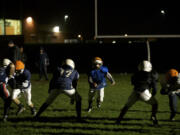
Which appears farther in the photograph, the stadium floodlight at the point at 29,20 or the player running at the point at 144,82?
the stadium floodlight at the point at 29,20

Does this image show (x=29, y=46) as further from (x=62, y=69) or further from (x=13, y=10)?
(x=62, y=69)

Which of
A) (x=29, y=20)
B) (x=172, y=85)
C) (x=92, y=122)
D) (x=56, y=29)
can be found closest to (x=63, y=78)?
(x=92, y=122)

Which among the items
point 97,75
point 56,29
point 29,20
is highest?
point 29,20

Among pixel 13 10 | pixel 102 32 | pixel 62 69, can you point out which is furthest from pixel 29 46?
pixel 62 69

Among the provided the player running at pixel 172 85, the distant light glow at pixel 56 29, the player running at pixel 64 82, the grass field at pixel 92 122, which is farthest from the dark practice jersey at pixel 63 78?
the distant light glow at pixel 56 29

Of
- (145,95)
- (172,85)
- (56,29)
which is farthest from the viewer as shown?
(56,29)

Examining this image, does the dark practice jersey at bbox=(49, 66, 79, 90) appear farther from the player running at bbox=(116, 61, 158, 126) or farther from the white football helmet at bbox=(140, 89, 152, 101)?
the white football helmet at bbox=(140, 89, 152, 101)

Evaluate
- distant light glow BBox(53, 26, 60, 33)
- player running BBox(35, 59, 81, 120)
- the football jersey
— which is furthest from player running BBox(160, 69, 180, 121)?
distant light glow BBox(53, 26, 60, 33)

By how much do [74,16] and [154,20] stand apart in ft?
42.0

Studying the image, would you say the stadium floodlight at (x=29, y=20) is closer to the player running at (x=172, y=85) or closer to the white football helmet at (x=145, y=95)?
the player running at (x=172, y=85)

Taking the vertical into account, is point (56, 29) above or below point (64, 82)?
above

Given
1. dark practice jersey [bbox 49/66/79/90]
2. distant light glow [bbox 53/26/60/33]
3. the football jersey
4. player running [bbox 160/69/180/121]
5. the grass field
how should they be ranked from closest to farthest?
the grass field, dark practice jersey [bbox 49/66/79/90], player running [bbox 160/69/180/121], the football jersey, distant light glow [bbox 53/26/60/33]

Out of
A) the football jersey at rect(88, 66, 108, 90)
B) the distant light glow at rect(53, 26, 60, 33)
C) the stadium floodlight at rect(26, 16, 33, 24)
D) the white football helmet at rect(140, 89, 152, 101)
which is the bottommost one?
the white football helmet at rect(140, 89, 152, 101)

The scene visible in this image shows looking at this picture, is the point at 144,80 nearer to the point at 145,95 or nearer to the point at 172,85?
the point at 145,95
